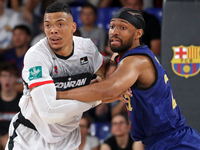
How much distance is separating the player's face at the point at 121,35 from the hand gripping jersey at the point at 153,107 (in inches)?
5.2

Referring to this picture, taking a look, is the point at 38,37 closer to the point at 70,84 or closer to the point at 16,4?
the point at 16,4

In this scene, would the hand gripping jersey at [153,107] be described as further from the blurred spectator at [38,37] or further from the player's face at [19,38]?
the player's face at [19,38]

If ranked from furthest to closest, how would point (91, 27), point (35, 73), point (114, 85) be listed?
point (91, 27) → point (35, 73) → point (114, 85)

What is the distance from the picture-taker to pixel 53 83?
311cm

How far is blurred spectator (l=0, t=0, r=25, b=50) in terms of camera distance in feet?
22.6

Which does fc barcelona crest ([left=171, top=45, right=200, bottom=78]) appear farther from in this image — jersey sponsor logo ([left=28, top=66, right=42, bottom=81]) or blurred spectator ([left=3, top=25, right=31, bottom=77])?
blurred spectator ([left=3, top=25, right=31, bottom=77])

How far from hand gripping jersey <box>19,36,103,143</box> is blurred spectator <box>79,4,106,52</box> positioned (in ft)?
8.89

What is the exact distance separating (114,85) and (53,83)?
23.9 inches

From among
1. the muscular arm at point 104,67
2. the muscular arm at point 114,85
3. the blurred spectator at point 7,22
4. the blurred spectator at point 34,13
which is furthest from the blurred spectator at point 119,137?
the blurred spectator at point 7,22

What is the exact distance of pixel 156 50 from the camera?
5812 mm

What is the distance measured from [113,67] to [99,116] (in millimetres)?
2327

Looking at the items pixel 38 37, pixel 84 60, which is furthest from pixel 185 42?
pixel 38 37

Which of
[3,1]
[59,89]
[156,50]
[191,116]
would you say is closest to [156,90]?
[59,89]

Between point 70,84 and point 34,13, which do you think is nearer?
point 70,84
